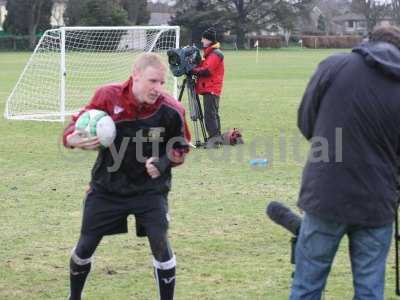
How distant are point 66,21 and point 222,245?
75.8 metres

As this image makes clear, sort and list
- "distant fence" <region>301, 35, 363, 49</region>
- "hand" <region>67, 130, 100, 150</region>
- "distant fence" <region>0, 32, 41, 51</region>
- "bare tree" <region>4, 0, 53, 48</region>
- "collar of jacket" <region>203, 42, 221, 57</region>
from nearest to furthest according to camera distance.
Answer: "hand" <region>67, 130, 100, 150</region> < "collar of jacket" <region>203, 42, 221, 57</region> < "distant fence" <region>0, 32, 41, 51</region> < "bare tree" <region>4, 0, 53, 48</region> < "distant fence" <region>301, 35, 363, 49</region>

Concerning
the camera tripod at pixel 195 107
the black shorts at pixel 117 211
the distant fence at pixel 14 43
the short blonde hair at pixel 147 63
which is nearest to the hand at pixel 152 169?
the black shorts at pixel 117 211

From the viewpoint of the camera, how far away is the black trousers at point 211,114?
541 inches

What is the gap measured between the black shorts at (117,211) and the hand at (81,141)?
363mm

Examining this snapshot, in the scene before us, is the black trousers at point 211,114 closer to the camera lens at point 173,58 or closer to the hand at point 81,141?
the camera lens at point 173,58

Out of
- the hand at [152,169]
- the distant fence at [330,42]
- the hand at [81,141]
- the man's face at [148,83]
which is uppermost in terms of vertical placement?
the distant fence at [330,42]

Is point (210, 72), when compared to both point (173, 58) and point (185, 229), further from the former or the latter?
point (185, 229)

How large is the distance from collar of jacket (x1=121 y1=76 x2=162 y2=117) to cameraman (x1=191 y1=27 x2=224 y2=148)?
8172 mm

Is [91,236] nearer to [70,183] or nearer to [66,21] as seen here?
[70,183]

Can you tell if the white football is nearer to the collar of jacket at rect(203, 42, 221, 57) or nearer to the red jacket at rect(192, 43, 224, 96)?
the red jacket at rect(192, 43, 224, 96)

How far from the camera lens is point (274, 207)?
5.11m

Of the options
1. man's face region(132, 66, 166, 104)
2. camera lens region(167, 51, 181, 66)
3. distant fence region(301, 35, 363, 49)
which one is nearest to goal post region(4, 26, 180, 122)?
camera lens region(167, 51, 181, 66)

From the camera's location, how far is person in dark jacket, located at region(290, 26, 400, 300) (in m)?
4.13

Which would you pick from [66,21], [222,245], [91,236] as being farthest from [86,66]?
[66,21]
